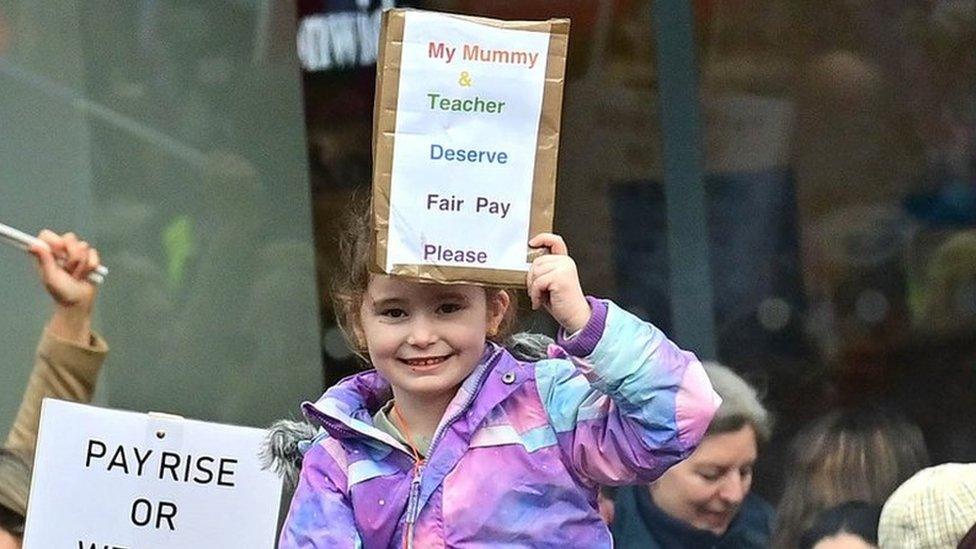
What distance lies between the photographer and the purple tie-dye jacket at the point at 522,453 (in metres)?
3.11

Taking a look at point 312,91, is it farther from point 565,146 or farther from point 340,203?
point 565,146

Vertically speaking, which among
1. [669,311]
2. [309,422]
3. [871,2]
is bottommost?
[669,311]

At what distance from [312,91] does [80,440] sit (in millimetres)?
2592

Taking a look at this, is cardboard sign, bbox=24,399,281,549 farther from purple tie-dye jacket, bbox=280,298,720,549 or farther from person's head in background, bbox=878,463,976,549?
person's head in background, bbox=878,463,976,549

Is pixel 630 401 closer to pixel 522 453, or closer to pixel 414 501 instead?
pixel 522 453

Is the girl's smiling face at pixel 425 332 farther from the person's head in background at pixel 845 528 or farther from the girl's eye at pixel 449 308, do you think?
the person's head in background at pixel 845 528

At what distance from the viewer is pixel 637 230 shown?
20.9 ft

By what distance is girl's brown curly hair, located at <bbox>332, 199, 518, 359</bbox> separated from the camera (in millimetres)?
3389

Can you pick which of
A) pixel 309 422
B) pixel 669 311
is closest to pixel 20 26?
pixel 669 311

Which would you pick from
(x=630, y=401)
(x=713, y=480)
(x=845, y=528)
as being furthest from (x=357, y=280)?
(x=713, y=480)

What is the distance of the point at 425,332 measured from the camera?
128 inches

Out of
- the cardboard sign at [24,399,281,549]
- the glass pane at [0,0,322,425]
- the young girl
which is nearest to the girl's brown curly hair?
the young girl

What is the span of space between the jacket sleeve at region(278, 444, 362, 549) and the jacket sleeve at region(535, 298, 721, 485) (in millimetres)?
344

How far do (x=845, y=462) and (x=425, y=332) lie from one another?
2.33 m
